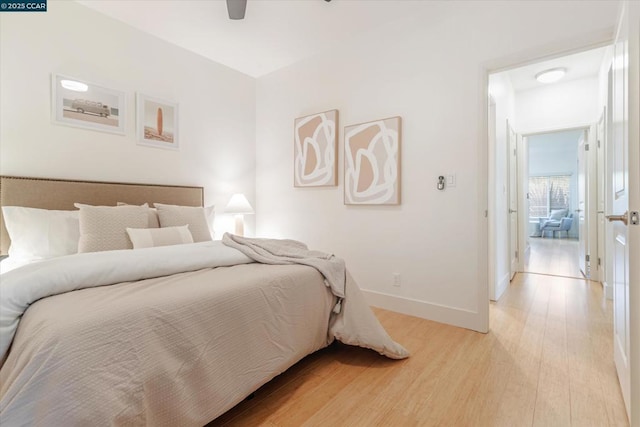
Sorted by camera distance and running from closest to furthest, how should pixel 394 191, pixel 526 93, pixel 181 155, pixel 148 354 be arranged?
pixel 148 354 < pixel 394 191 < pixel 181 155 < pixel 526 93

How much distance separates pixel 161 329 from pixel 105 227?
60.1 inches

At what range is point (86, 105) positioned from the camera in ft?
8.86

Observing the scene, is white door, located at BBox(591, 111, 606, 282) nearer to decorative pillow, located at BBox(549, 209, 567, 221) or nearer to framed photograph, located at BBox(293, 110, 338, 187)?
framed photograph, located at BBox(293, 110, 338, 187)

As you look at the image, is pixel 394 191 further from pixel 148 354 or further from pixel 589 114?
pixel 589 114

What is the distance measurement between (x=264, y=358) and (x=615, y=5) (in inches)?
119

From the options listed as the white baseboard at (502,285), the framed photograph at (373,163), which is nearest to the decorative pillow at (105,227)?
the framed photograph at (373,163)

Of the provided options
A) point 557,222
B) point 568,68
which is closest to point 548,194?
point 557,222

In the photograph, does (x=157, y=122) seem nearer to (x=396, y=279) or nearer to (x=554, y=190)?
(x=396, y=279)

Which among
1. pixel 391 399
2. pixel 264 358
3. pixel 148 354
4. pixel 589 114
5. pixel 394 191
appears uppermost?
pixel 589 114

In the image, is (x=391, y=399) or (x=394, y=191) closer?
(x=391, y=399)

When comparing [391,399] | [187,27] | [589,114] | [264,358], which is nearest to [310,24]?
[187,27]

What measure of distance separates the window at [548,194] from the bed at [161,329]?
10.4 meters

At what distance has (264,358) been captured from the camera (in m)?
1.50

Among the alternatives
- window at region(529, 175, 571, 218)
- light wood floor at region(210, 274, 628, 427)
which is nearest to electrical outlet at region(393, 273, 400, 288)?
light wood floor at region(210, 274, 628, 427)
